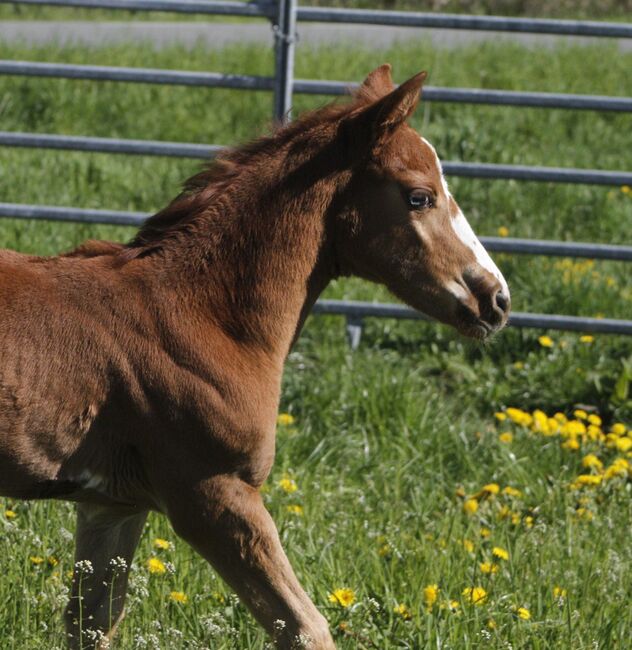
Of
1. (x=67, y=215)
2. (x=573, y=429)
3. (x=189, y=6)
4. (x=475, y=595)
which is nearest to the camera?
(x=475, y=595)

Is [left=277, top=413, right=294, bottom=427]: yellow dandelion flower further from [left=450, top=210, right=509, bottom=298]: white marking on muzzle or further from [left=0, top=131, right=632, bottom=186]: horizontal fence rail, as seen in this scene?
[left=450, top=210, right=509, bottom=298]: white marking on muzzle

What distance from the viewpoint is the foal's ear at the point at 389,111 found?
342 centimetres

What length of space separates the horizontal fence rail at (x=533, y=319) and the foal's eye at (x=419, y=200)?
245 centimetres

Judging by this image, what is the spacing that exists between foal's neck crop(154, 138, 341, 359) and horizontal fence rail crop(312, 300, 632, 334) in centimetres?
251

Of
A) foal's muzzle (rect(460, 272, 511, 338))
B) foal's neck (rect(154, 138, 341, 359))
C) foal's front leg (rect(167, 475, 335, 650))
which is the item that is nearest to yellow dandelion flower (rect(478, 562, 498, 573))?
foal's muzzle (rect(460, 272, 511, 338))

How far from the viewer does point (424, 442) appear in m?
5.34

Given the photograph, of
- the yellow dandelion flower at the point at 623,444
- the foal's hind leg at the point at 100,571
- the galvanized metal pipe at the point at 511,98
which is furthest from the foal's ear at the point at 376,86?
the galvanized metal pipe at the point at 511,98

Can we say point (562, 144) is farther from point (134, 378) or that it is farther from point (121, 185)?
point (134, 378)

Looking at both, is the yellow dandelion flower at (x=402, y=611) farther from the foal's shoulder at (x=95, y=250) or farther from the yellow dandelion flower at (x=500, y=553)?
the foal's shoulder at (x=95, y=250)

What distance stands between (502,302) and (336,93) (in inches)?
107

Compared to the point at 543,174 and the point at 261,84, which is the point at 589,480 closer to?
the point at 543,174

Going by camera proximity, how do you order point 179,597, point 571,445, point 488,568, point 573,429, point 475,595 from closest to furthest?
1. point 179,597
2. point 475,595
3. point 488,568
4. point 571,445
5. point 573,429

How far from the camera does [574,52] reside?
35.8ft

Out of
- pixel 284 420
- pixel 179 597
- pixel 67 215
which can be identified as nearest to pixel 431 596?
pixel 179 597
